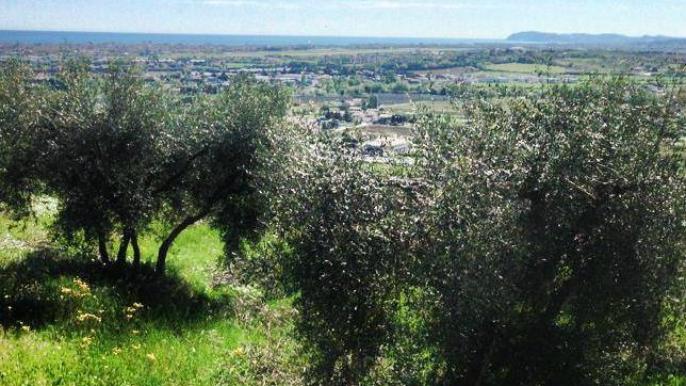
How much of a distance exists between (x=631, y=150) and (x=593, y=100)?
216 centimetres

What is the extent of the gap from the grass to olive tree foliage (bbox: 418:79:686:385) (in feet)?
21.1

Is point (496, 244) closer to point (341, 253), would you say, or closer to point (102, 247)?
point (341, 253)

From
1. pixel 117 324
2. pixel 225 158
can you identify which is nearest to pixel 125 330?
pixel 117 324

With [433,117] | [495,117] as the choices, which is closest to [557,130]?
[495,117]

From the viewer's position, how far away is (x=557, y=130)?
48.2ft

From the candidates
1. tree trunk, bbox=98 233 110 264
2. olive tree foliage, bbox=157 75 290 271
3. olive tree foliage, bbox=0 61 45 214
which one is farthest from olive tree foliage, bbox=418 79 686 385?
olive tree foliage, bbox=0 61 45 214

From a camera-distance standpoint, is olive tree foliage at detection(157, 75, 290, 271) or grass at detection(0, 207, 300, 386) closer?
grass at detection(0, 207, 300, 386)

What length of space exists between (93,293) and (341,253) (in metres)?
11.6

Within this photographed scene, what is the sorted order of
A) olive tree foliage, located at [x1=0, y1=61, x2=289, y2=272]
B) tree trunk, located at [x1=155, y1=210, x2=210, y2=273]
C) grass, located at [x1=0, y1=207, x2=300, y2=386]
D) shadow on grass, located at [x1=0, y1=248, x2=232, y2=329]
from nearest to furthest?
grass, located at [x1=0, y1=207, x2=300, y2=386] → shadow on grass, located at [x1=0, y1=248, x2=232, y2=329] → olive tree foliage, located at [x1=0, y1=61, x2=289, y2=272] → tree trunk, located at [x1=155, y1=210, x2=210, y2=273]

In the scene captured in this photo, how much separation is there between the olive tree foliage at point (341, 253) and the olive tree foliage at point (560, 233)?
962 millimetres

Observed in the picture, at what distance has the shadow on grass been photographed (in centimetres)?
1741

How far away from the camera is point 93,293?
1916cm

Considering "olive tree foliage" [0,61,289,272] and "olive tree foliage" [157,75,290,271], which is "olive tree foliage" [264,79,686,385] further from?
"olive tree foliage" [0,61,289,272]

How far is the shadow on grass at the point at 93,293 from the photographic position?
17406mm
